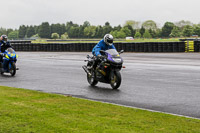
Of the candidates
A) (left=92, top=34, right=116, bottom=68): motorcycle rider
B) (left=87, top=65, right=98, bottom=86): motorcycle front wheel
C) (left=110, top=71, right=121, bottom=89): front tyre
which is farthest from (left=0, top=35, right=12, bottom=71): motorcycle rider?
(left=110, top=71, right=121, bottom=89): front tyre

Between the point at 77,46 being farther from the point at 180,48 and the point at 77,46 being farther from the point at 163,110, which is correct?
the point at 163,110

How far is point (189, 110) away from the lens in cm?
842

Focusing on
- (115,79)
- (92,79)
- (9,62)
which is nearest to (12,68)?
(9,62)

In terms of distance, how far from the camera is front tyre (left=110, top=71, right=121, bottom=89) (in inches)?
468

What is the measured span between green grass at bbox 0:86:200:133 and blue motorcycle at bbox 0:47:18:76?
767 cm

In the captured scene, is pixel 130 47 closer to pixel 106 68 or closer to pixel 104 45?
pixel 104 45

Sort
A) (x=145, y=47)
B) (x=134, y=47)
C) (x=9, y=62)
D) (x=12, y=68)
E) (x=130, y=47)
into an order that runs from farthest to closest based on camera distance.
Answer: (x=130, y=47)
(x=134, y=47)
(x=145, y=47)
(x=9, y=62)
(x=12, y=68)

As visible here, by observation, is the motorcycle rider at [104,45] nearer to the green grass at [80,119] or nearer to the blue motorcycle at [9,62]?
the green grass at [80,119]

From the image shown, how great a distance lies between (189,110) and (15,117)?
12.3ft

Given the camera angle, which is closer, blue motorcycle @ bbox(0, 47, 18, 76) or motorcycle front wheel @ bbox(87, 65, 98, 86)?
motorcycle front wheel @ bbox(87, 65, 98, 86)

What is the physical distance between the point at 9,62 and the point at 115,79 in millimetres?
6803

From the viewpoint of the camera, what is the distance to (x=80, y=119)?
7.05 metres

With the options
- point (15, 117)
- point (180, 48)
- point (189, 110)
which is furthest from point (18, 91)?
point (180, 48)

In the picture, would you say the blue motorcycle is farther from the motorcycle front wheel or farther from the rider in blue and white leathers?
the rider in blue and white leathers
